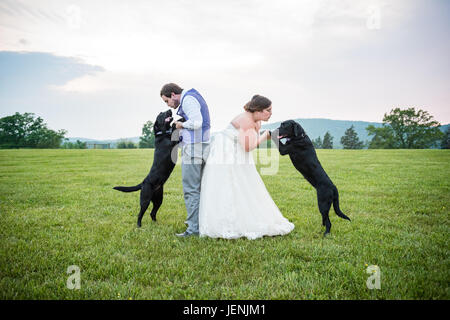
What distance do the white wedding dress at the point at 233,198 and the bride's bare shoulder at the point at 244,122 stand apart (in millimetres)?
96

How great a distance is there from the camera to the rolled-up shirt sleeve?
3.73m

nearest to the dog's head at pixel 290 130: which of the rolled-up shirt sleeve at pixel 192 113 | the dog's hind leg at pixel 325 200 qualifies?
the dog's hind leg at pixel 325 200

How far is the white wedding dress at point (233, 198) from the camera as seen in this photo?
3.88 meters

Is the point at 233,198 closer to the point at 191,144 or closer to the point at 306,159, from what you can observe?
the point at 191,144

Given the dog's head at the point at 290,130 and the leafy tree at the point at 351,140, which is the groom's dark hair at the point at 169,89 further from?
the leafy tree at the point at 351,140

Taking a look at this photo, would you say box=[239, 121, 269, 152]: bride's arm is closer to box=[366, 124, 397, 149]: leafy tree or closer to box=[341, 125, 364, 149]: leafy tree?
box=[366, 124, 397, 149]: leafy tree

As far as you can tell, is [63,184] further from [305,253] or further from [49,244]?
[305,253]

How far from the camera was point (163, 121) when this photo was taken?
168 inches

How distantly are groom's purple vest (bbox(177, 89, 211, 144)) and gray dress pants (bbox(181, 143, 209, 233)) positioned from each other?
0.26ft

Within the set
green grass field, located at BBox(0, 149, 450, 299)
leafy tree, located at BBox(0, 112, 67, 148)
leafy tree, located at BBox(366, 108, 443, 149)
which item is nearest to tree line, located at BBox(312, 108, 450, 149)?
leafy tree, located at BBox(366, 108, 443, 149)

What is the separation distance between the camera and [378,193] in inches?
278

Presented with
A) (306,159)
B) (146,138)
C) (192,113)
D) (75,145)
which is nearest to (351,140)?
(146,138)

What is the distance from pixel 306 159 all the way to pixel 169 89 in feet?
→ 7.72
